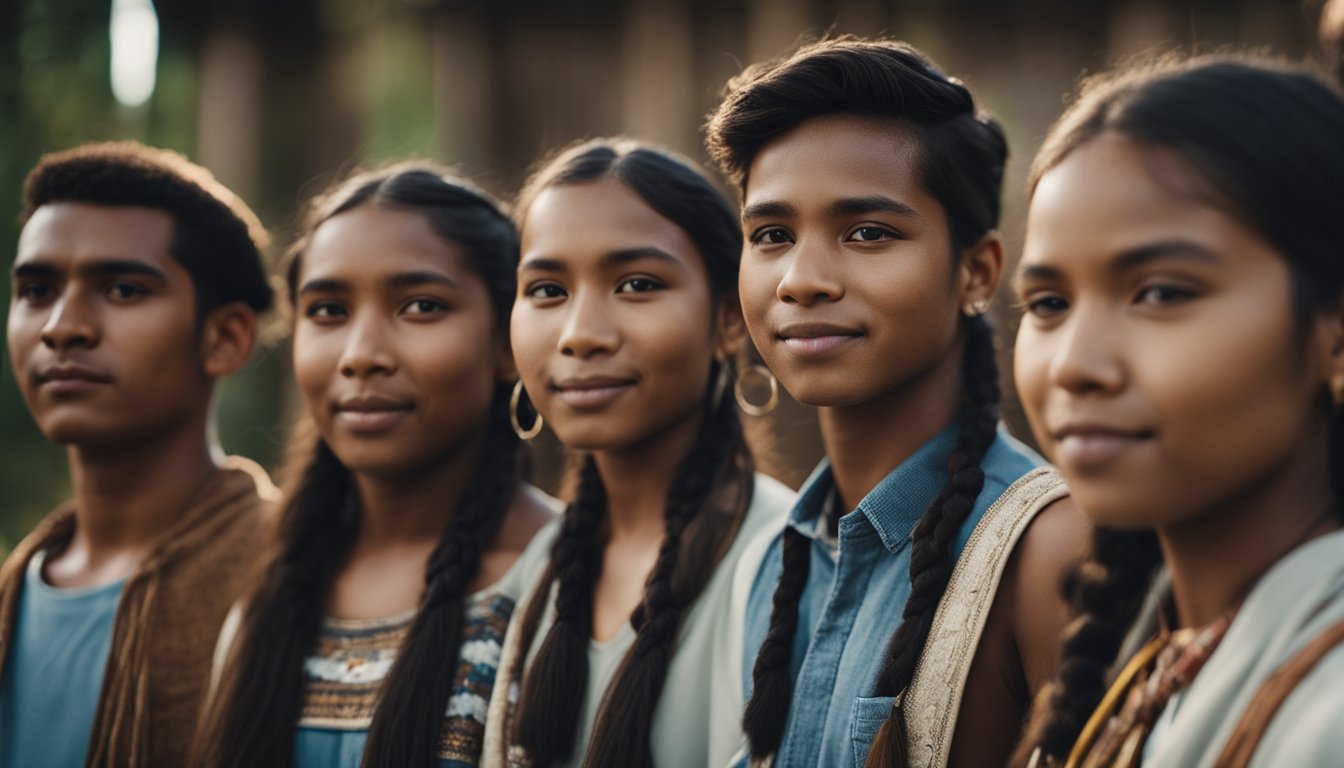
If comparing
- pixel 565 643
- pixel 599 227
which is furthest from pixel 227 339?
pixel 565 643

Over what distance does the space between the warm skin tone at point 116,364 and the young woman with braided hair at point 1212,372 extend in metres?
2.56

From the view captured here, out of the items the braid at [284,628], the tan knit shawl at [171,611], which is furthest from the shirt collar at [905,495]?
the tan knit shawl at [171,611]

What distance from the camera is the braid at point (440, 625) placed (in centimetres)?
271

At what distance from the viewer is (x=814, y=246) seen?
2182 mm

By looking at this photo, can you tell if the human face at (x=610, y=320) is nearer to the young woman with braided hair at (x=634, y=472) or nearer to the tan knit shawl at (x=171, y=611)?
the young woman with braided hair at (x=634, y=472)

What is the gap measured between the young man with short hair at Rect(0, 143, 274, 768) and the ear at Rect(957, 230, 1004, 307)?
7.19 ft

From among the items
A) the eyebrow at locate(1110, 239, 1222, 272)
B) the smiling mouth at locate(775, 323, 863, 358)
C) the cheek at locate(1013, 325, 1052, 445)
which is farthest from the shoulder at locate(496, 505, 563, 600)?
the eyebrow at locate(1110, 239, 1222, 272)

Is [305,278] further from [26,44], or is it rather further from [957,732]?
[26,44]

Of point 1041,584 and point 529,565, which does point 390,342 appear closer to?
point 529,565

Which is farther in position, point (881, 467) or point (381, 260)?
point (381, 260)

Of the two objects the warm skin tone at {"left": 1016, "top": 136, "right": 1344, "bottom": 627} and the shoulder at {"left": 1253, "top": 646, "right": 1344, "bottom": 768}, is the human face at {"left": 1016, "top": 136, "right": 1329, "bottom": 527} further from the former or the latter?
the shoulder at {"left": 1253, "top": 646, "right": 1344, "bottom": 768}

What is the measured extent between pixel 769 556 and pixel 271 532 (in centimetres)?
156

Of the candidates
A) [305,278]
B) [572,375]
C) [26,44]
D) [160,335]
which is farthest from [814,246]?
[26,44]

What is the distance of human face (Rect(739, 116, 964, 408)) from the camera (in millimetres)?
2150
